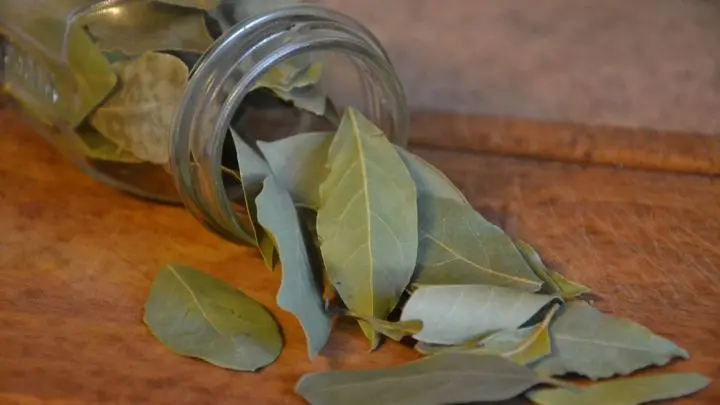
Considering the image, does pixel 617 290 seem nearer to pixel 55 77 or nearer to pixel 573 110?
pixel 573 110

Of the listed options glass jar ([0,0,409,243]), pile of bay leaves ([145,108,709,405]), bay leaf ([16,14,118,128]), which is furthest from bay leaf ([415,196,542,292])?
bay leaf ([16,14,118,128])

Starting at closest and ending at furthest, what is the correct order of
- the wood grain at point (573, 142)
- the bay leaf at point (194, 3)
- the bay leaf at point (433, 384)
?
the bay leaf at point (433, 384) < the bay leaf at point (194, 3) < the wood grain at point (573, 142)

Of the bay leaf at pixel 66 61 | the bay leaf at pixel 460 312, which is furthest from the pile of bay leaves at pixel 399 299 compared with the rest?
the bay leaf at pixel 66 61

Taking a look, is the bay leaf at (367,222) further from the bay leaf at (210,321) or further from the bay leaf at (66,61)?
the bay leaf at (66,61)

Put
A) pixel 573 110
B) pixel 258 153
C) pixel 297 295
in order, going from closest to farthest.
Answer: pixel 297 295 < pixel 258 153 < pixel 573 110

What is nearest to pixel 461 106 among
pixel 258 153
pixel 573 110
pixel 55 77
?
pixel 573 110

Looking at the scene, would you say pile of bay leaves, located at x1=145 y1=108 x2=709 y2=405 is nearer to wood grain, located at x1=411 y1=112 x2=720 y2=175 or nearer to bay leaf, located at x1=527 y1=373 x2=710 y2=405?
bay leaf, located at x1=527 y1=373 x2=710 y2=405

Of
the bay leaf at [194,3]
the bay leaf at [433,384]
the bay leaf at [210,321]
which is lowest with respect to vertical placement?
the bay leaf at [210,321]
